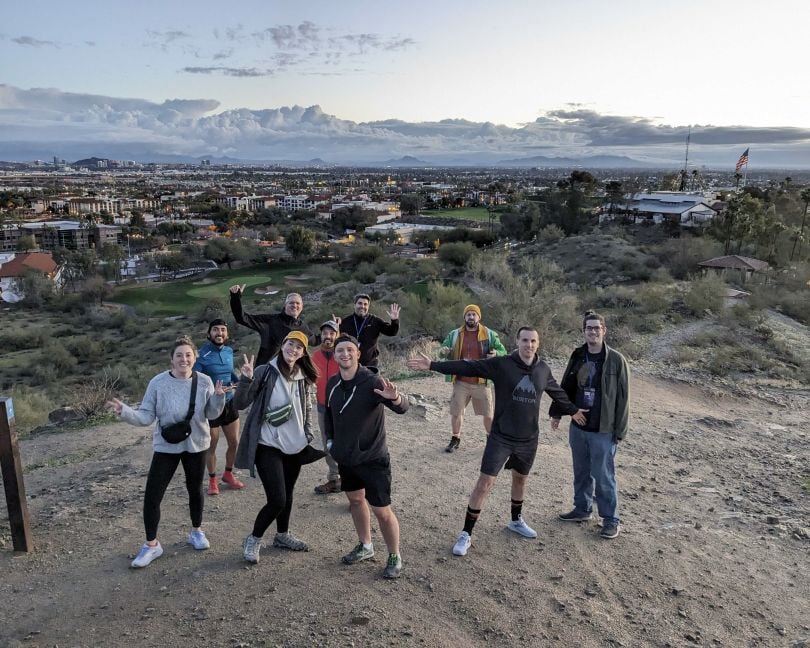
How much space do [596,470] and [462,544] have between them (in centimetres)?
127

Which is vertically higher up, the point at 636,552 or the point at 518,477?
the point at 518,477

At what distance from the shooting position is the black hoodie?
3885 mm

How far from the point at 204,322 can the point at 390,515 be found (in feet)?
95.0

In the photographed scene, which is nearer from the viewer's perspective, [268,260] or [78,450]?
[78,450]

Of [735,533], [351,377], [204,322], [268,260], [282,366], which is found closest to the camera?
[351,377]

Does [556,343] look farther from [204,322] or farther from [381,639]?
[204,322]

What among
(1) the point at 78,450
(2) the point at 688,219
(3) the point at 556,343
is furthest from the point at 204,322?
(2) the point at 688,219

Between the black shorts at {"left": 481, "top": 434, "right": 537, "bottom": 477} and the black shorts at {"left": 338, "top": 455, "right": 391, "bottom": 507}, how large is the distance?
2.84ft

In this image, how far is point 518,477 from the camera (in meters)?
4.78

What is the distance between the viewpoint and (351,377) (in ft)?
12.8

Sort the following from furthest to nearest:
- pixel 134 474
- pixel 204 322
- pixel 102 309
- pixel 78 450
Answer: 1. pixel 102 309
2. pixel 204 322
3. pixel 78 450
4. pixel 134 474

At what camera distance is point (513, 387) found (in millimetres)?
4484

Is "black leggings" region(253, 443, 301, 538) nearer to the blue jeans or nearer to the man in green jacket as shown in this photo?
the man in green jacket

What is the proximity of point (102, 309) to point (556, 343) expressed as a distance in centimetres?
2973
